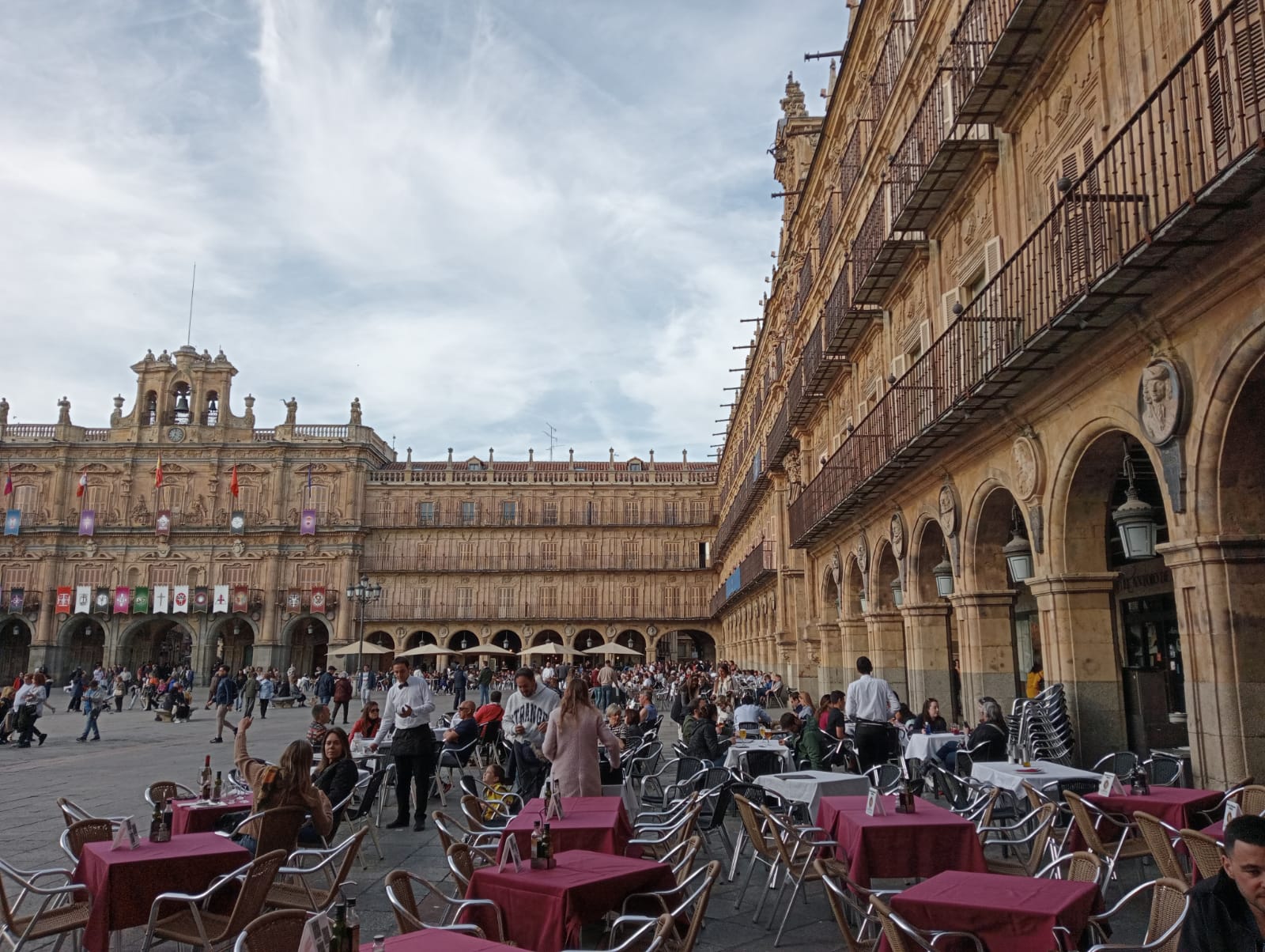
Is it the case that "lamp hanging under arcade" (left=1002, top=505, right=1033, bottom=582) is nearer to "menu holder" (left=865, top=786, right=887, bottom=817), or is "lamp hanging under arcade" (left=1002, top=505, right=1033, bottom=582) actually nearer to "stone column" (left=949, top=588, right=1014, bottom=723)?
"stone column" (left=949, top=588, right=1014, bottom=723)

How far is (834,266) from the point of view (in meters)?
19.4

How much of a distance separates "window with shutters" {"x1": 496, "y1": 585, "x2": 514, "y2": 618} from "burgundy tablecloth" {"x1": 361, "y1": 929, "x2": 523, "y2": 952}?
52.0 metres

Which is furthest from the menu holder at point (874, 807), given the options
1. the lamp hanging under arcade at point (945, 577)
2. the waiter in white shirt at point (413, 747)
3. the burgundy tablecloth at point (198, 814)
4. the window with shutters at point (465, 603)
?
the window with shutters at point (465, 603)

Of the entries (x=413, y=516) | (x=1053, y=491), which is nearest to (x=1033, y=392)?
(x=1053, y=491)

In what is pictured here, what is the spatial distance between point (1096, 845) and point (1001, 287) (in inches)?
212

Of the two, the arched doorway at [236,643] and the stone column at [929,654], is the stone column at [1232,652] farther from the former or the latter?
the arched doorway at [236,643]

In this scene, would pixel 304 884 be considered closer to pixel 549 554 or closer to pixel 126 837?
pixel 126 837

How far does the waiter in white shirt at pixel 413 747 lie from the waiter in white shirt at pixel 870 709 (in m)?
4.32

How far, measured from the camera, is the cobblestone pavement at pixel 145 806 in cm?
610

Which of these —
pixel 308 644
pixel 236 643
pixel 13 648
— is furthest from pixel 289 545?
pixel 13 648

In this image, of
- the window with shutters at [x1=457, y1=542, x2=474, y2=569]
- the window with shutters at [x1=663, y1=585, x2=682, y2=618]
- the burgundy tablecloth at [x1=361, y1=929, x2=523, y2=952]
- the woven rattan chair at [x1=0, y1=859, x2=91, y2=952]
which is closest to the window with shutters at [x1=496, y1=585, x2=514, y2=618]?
the window with shutters at [x1=457, y1=542, x2=474, y2=569]

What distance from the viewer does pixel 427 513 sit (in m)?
56.1

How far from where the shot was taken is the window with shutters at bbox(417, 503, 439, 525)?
184ft

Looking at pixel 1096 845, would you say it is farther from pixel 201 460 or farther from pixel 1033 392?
pixel 201 460
